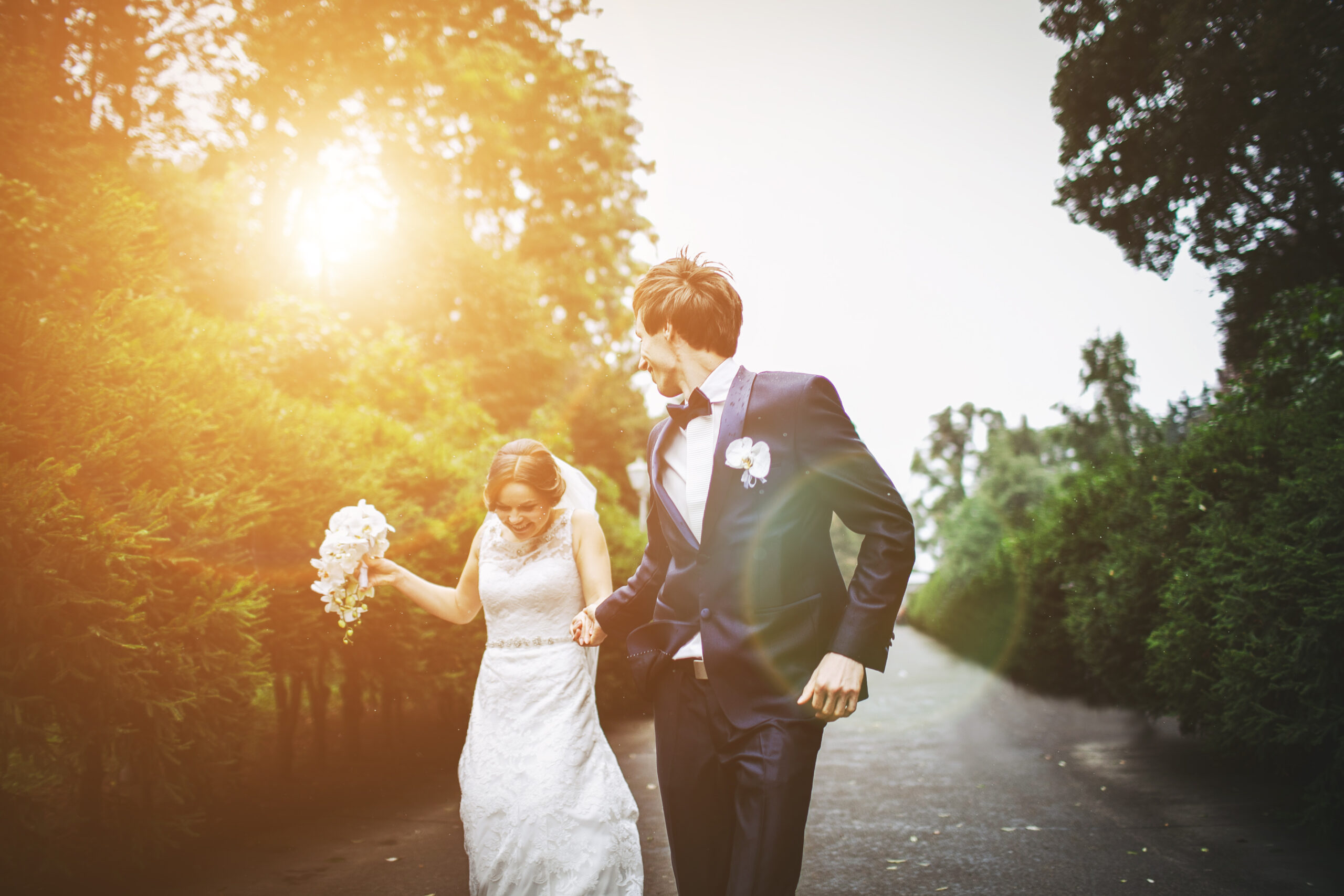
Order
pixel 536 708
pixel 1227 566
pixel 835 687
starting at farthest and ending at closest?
1. pixel 1227 566
2. pixel 536 708
3. pixel 835 687

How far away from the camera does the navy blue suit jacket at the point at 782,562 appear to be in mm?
2514

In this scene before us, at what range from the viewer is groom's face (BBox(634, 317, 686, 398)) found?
2949 millimetres

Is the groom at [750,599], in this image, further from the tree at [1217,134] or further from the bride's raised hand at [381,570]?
the tree at [1217,134]

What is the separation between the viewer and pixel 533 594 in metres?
4.20

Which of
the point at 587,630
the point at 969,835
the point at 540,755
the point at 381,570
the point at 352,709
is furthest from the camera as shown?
the point at 352,709

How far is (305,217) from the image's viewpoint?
20906 mm

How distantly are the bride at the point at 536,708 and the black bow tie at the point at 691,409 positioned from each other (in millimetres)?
1221

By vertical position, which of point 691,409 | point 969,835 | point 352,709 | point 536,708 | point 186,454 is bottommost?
point 969,835

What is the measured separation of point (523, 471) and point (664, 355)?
1.40m

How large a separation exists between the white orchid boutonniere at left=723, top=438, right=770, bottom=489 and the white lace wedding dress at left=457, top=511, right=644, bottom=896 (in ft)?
5.65

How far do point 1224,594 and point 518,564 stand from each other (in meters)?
5.49

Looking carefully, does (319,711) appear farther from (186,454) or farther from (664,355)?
(664,355)

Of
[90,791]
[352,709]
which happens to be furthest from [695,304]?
[352,709]

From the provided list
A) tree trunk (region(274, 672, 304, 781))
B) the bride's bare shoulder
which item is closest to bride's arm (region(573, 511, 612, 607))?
the bride's bare shoulder
